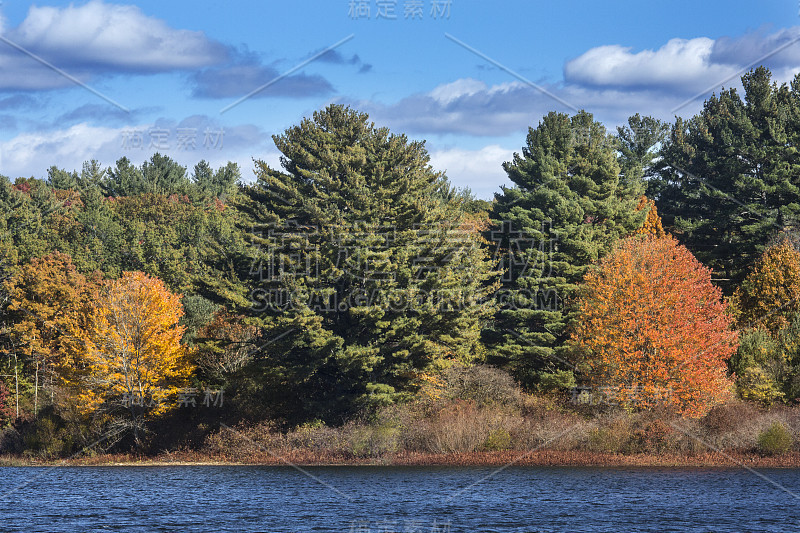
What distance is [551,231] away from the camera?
227 ft

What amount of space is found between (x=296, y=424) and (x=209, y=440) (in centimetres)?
661

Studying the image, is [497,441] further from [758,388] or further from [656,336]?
[758,388]

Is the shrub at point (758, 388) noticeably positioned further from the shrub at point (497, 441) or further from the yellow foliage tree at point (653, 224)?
the yellow foliage tree at point (653, 224)

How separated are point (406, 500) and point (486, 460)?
16.6m

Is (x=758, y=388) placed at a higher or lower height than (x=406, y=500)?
higher

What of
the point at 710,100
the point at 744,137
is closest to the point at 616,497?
the point at 744,137

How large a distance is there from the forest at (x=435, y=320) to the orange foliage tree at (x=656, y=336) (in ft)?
0.51

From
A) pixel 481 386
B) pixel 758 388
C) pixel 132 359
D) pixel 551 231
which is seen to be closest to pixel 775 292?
pixel 758 388

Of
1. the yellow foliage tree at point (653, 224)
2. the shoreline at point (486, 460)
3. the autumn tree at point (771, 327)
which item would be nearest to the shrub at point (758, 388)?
the autumn tree at point (771, 327)

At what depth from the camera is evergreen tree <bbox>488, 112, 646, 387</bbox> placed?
67.1 m

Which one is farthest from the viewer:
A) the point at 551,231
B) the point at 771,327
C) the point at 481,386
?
the point at 551,231

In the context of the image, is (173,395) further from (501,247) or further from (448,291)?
(501,247)

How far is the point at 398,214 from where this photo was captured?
63688 millimetres

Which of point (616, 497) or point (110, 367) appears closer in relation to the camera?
point (616, 497)
